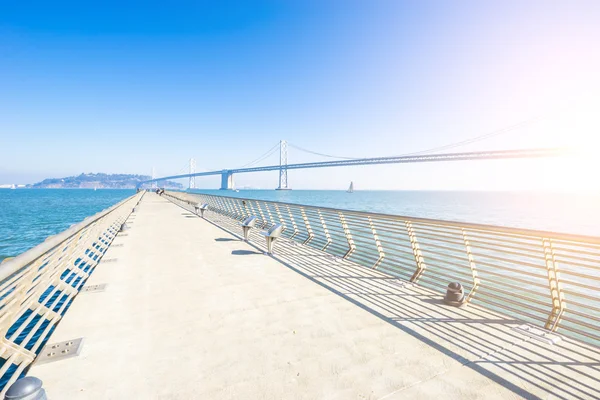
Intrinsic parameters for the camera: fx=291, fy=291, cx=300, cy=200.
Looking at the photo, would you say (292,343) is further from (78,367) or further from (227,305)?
(78,367)

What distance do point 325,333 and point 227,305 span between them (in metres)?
1.39

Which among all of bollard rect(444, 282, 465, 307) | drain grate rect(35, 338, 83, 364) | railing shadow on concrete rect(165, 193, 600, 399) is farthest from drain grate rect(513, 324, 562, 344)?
drain grate rect(35, 338, 83, 364)

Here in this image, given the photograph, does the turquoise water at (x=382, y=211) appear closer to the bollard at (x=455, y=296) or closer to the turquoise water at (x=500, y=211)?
the turquoise water at (x=500, y=211)

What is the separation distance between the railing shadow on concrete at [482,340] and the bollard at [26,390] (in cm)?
302

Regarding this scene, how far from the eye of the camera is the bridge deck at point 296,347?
88.7 inches

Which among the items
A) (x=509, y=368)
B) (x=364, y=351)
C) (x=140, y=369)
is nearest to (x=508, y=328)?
(x=509, y=368)

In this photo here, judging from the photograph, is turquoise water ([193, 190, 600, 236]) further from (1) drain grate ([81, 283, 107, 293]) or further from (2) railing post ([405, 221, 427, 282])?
(1) drain grate ([81, 283, 107, 293])

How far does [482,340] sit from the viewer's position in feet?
9.77

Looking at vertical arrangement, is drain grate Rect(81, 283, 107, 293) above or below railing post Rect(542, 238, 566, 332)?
below

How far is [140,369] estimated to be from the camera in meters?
2.47

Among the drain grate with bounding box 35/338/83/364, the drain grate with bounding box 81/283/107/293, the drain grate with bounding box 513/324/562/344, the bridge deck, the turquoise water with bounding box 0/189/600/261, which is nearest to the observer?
the bridge deck

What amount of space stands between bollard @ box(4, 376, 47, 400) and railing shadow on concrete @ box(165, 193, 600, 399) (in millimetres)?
3024

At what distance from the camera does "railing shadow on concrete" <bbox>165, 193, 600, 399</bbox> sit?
Result: 2.35m

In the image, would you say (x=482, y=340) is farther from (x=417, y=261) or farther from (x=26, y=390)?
(x=26, y=390)
